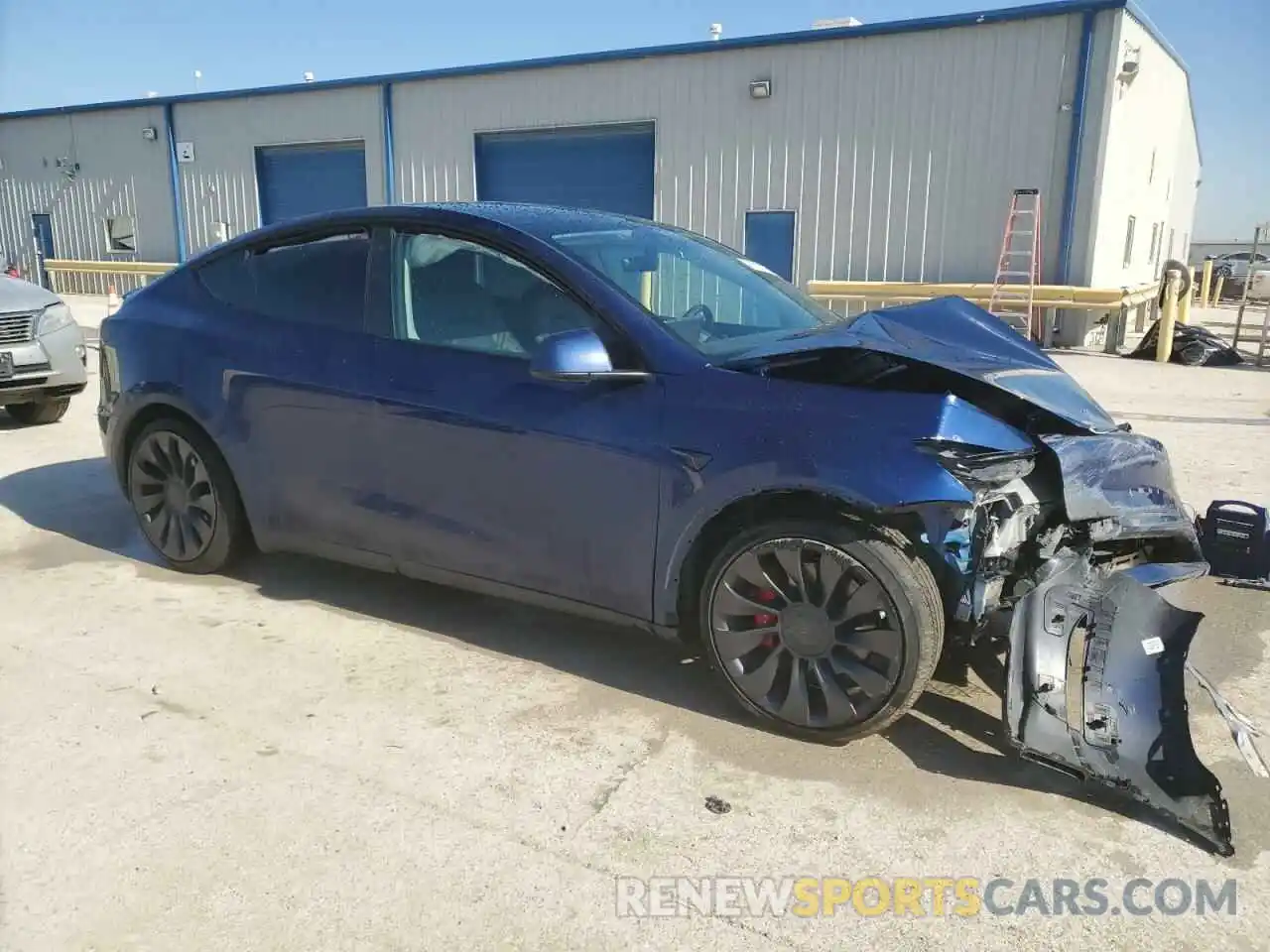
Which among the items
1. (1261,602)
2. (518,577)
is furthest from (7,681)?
(1261,602)

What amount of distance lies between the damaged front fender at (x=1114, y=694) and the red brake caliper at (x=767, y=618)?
690mm

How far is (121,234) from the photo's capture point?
23.5 meters

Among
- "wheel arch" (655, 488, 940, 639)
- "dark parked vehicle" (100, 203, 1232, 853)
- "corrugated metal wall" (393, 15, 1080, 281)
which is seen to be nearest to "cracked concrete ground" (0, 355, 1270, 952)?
"dark parked vehicle" (100, 203, 1232, 853)

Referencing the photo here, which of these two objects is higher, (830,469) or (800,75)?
(800,75)

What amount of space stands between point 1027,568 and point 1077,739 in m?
0.54

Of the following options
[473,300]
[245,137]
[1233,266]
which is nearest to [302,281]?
[473,300]

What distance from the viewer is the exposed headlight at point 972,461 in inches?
108

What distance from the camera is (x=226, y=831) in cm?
257

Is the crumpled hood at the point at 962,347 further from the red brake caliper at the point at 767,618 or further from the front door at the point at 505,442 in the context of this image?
the red brake caliper at the point at 767,618

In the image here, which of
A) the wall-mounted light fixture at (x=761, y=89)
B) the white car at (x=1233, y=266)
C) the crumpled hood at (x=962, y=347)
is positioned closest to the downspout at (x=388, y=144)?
the wall-mounted light fixture at (x=761, y=89)

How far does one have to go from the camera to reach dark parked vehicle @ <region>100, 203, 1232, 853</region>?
2.79 metres

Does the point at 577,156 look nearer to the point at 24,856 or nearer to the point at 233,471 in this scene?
the point at 233,471

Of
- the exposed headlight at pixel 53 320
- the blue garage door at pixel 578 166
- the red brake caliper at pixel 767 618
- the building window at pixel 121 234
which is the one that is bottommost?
the red brake caliper at pixel 767 618

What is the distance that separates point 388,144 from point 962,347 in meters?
17.7
